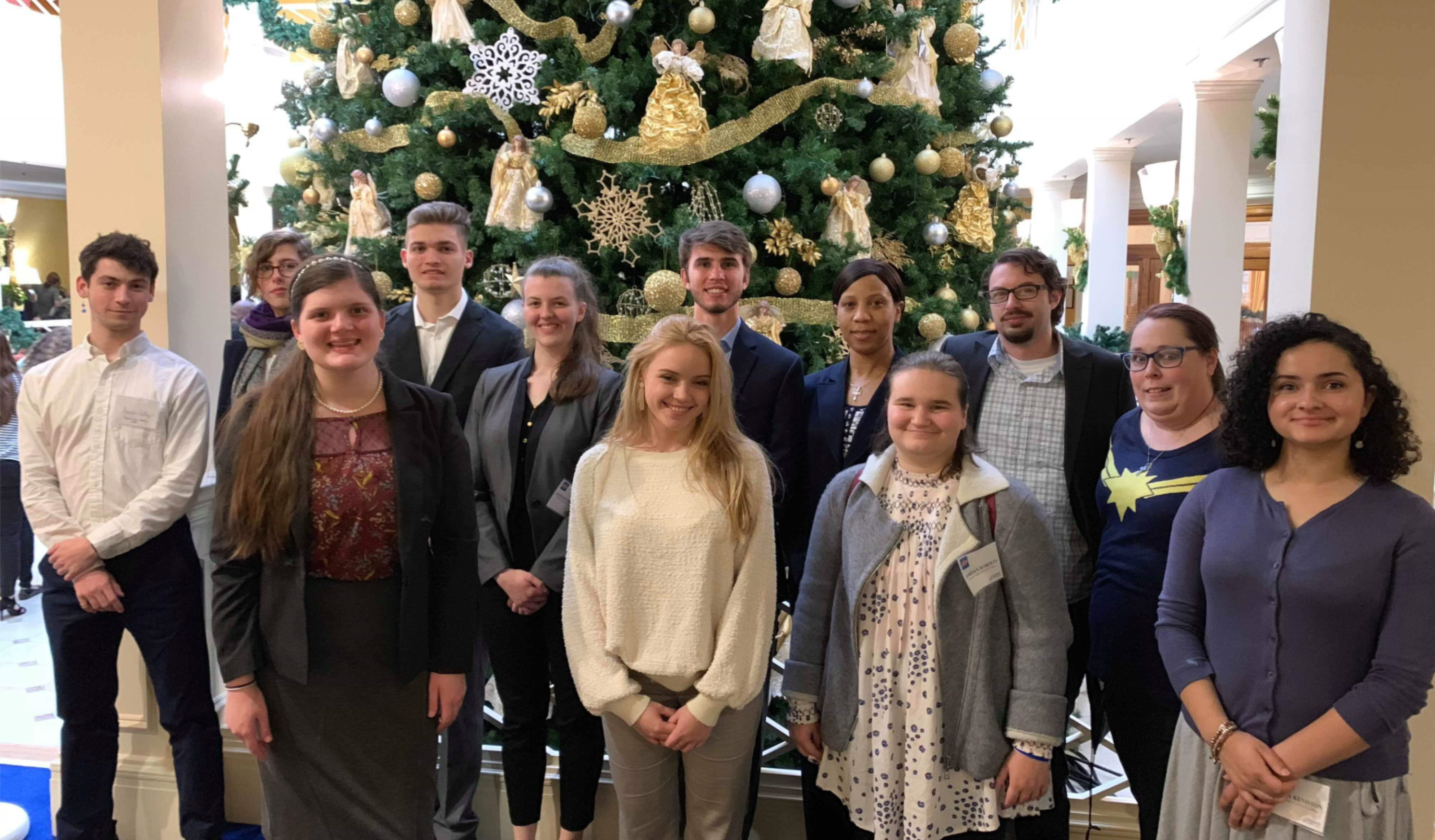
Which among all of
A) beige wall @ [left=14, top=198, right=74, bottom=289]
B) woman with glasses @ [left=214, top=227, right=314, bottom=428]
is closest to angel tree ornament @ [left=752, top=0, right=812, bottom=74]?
woman with glasses @ [left=214, top=227, right=314, bottom=428]

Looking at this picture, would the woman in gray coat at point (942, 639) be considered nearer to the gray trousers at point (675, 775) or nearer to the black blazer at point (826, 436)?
the gray trousers at point (675, 775)

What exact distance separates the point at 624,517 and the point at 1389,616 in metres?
1.42

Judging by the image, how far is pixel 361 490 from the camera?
192cm

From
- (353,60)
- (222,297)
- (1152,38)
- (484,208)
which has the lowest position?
(222,297)

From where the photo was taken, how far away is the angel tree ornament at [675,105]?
371 centimetres

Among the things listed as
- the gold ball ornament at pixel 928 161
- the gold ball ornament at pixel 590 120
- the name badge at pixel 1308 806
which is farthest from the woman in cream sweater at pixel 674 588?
the gold ball ornament at pixel 928 161

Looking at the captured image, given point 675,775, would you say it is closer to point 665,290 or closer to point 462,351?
point 462,351

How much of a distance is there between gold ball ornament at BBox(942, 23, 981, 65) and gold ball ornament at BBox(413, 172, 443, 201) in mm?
2404

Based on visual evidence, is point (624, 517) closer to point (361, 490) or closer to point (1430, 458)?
point (361, 490)

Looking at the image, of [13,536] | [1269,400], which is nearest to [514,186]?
[1269,400]

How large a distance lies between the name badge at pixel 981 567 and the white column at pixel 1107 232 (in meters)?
10.4

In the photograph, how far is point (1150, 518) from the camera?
2.02 m

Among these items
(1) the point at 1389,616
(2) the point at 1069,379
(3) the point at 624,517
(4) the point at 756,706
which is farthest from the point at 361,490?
(1) the point at 1389,616

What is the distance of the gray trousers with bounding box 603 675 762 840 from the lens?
2.05m
